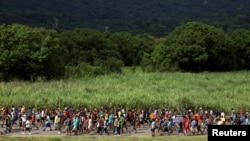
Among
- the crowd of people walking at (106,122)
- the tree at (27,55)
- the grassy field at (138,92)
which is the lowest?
the crowd of people walking at (106,122)

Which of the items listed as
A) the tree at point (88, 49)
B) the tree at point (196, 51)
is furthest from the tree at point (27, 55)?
the tree at point (196, 51)

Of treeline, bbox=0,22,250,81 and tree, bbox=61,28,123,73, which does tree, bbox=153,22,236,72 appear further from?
tree, bbox=61,28,123,73

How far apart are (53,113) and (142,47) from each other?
8395 centimetres

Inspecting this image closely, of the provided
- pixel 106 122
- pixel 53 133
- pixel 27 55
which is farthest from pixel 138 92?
pixel 27 55

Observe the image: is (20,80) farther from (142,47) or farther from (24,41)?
(142,47)

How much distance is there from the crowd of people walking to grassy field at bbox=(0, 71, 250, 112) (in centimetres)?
581

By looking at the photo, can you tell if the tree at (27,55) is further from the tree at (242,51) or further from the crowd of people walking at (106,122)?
the tree at (242,51)

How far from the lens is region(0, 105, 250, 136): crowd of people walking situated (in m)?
39.0

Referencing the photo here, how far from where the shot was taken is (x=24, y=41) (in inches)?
2689

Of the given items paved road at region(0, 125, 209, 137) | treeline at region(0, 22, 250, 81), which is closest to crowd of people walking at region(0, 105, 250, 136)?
paved road at region(0, 125, 209, 137)

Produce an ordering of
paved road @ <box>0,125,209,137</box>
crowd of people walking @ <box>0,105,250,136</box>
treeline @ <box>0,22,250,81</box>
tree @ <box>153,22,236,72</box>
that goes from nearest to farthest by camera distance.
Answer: paved road @ <box>0,125,209,137</box>
crowd of people walking @ <box>0,105,250,136</box>
treeline @ <box>0,22,250,81</box>
tree @ <box>153,22,236,72</box>

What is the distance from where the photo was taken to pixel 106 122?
128 ft

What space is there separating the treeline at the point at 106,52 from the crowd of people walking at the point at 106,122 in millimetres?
26498

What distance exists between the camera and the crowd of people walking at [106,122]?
3897cm
